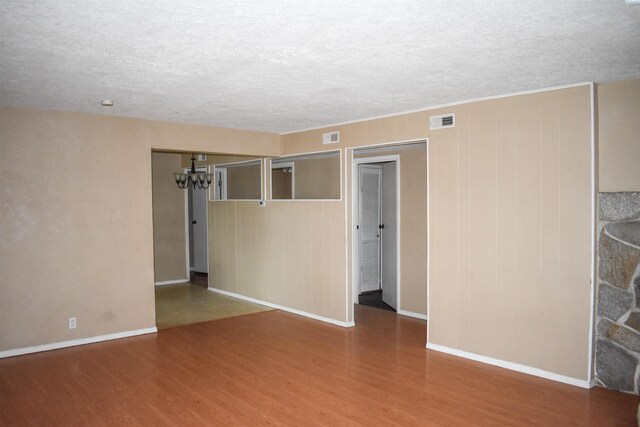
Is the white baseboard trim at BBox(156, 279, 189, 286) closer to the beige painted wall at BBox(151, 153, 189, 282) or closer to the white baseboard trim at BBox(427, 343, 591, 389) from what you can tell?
the beige painted wall at BBox(151, 153, 189, 282)

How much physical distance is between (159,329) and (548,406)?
165 inches

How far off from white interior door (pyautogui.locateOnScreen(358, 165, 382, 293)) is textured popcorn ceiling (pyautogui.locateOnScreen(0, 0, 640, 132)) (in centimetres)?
290

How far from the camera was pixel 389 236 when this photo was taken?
273 inches

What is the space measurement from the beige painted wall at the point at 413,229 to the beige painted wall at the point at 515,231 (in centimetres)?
125

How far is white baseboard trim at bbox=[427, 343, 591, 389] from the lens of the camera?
3.88 meters

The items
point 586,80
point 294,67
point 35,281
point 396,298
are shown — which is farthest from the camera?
point 396,298

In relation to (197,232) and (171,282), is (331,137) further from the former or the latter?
(197,232)

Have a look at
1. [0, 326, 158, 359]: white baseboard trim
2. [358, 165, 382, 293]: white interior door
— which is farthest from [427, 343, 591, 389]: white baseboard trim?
[0, 326, 158, 359]: white baseboard trim

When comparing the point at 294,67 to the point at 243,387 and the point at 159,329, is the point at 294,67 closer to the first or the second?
the point at 243,387

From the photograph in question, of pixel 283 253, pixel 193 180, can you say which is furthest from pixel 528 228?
pixel 193 180

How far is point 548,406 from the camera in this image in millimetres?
3482

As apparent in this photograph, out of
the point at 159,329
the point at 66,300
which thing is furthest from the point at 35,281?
the point at 159,329

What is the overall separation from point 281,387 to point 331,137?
3155 millimetres

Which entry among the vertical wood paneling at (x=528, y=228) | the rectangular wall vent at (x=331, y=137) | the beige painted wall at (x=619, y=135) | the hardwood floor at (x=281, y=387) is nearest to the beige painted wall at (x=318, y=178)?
the rectangular wall vent at (x=331, y=137)
